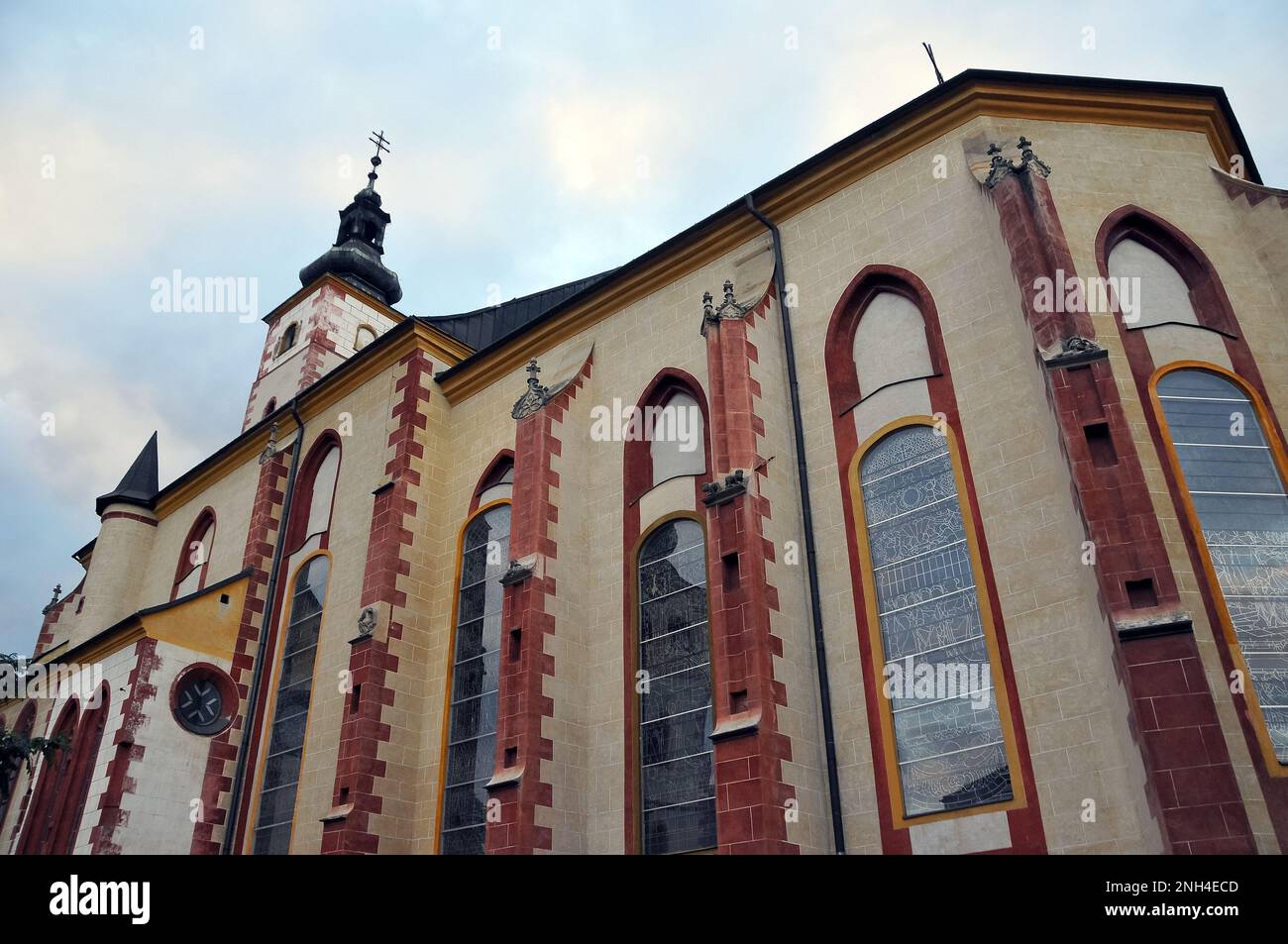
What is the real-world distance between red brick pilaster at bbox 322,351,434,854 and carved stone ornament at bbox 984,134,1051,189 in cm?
1149

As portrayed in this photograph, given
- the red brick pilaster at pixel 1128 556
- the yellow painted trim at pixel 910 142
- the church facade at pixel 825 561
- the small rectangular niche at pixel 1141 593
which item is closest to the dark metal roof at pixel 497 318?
the church facade at pixel 825 561

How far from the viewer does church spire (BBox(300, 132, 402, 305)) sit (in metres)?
34.0

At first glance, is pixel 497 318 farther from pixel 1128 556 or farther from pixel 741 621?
pixel 1128 556

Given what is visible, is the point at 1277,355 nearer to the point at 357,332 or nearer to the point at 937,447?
the point at 937,447

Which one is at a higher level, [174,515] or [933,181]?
[174,515]

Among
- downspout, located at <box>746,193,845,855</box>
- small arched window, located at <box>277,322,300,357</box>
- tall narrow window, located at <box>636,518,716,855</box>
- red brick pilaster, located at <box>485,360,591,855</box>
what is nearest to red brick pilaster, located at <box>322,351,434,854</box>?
red brick pilaster, located at <box>485,360,591,855</box>

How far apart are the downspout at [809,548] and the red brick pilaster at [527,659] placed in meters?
3.97

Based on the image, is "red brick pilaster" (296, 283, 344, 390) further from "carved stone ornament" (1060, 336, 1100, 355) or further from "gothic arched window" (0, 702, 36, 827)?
"carved stone ornament" (1060, 336, 1100, 355)

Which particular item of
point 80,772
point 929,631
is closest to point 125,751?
point 80,772

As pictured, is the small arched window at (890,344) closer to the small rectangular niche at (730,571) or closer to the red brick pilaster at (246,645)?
the small rectangular niche at (730,571)

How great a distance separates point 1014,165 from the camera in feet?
39.4

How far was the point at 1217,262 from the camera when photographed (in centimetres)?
1206
